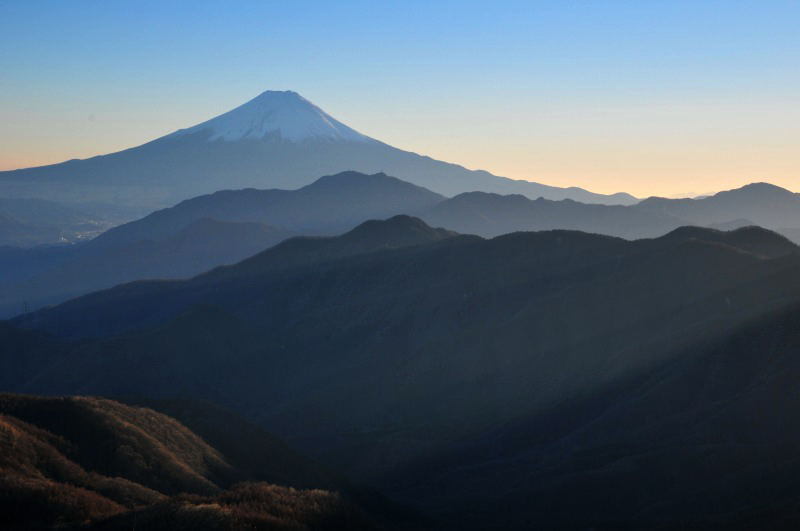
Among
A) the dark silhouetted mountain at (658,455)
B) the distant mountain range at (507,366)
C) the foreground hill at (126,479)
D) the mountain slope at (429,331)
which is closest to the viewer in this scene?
the foreground hill at (126,479)

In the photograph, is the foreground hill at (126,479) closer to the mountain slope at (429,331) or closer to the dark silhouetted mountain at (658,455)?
the dark silhouetted mountain at (658,455)

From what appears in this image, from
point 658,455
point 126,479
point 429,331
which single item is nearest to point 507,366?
point 429,331

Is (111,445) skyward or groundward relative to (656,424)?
skyward

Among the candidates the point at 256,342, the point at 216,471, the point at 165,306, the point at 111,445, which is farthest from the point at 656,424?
the point at 165,306

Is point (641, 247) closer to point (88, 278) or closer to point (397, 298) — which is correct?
point (397, 298)

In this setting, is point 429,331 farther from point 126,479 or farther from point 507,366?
point 126,479

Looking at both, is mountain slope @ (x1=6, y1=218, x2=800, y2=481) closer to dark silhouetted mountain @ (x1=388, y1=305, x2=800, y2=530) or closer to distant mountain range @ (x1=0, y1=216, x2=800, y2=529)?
distant mountain range @ (x1=0, y1=216, x2=800, y2=529)

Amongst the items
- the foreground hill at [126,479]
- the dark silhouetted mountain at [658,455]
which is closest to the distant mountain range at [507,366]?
the dark silhouetted mountain at [658,455]
